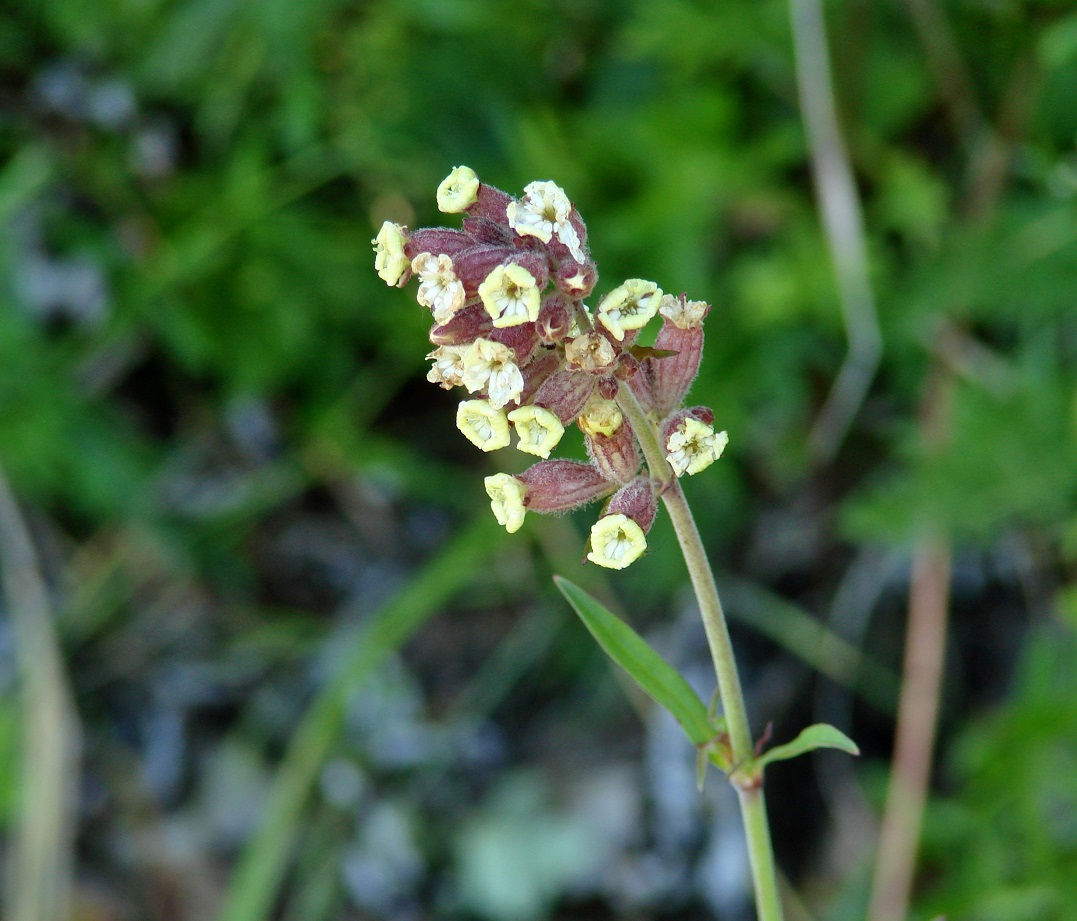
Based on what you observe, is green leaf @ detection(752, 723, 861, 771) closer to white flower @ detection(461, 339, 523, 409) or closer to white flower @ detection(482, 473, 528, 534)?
white flower @ detection(482, 473, 528, 534)

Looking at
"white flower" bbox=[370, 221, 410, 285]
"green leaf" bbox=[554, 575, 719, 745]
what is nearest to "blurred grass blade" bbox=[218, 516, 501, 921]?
"green leaf" bbox=[554, 575, 719, 745]

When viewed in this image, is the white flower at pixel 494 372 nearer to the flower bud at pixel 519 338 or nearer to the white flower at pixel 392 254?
the flower bud at pixel 519 338

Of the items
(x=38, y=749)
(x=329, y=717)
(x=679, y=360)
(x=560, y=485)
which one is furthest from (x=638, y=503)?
(x=38, y=749)

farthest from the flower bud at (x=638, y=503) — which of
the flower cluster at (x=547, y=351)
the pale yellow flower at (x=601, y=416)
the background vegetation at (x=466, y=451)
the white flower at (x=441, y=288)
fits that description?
the background vegetation at (x=466, y=451)

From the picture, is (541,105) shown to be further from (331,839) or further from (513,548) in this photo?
(331,839)

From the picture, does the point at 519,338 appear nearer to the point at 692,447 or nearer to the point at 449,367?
the point at 449,367
